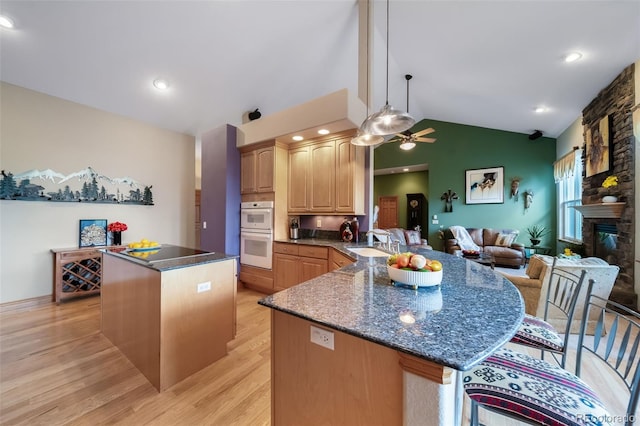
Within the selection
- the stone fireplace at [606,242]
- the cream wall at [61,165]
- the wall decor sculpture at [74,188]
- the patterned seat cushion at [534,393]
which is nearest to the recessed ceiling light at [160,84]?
the cream wall at [61,165]

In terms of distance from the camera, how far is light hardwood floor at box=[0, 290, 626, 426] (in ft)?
4.78

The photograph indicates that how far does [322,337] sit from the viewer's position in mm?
947

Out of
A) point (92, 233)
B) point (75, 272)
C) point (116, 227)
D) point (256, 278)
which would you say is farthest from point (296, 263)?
point (92, 233)

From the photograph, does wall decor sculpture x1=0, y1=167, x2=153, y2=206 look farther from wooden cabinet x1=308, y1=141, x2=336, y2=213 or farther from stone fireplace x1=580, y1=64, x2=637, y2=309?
stone fireplace x1=580, y1=64, x2=637, y2=309

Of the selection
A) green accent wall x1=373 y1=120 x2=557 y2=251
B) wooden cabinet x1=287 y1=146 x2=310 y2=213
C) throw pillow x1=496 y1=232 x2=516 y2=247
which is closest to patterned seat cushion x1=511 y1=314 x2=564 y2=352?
wooden cabinet x1=287 y1=146 x2=310 y2=213

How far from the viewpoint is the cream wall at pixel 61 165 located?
2.99 m

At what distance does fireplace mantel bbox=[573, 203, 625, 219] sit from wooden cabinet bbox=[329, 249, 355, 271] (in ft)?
12.5

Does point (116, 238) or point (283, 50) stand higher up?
point (283, 50)

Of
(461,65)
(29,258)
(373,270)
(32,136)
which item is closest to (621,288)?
(461,65)

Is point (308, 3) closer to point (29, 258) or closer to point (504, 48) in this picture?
point (504, 48)

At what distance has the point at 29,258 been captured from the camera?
3.11m

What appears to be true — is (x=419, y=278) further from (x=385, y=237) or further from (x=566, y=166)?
(x=566, y=166)

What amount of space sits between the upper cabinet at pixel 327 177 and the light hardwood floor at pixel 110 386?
1799mm

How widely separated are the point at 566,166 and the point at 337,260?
538 centimetres
